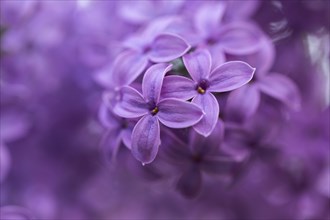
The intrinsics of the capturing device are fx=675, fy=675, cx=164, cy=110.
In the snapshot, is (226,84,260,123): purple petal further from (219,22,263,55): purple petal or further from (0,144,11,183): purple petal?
(0,144,11,183): purple petal

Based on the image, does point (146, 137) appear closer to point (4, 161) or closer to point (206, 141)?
point (206, 141)

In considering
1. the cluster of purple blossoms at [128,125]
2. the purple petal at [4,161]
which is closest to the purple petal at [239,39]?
the cluster of purple blossoms at [128,125]

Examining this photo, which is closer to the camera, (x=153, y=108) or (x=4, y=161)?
(x=153, y=108)

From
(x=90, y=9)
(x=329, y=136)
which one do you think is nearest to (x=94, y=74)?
(x=90, y=9)

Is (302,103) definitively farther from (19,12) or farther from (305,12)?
(19,12)

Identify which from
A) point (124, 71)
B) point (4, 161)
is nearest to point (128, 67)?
point (124, 71)

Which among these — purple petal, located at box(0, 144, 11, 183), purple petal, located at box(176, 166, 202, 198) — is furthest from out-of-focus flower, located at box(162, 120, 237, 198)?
purple petal, located at box(0, 144, 11, 183)
